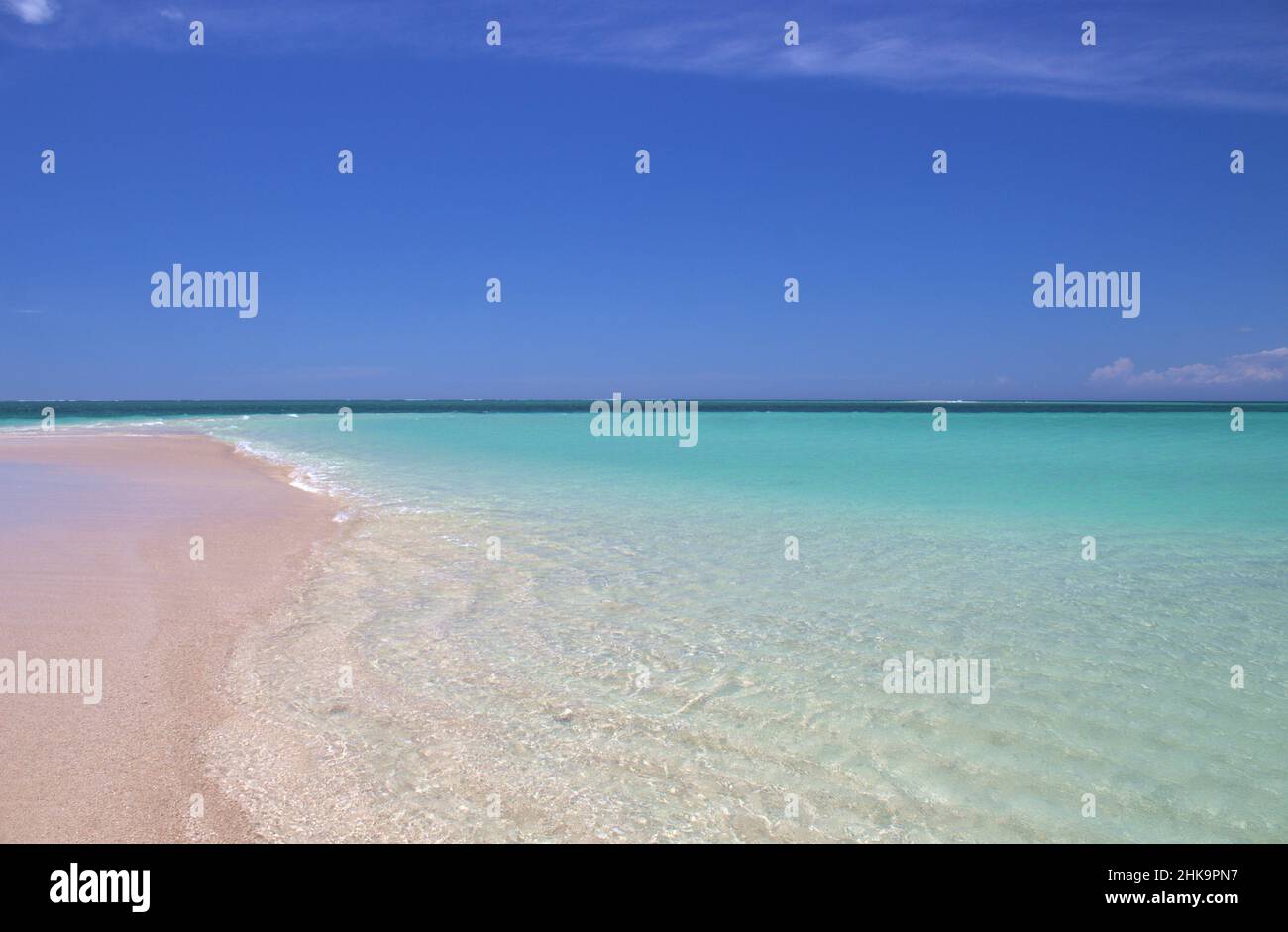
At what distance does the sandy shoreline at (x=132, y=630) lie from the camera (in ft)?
9.73

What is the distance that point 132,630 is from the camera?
5035mm

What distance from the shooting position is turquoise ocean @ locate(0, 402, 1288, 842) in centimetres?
318

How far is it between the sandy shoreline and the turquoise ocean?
246mm

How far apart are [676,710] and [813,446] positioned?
23.7 m

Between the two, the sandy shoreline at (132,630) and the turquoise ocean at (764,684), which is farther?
the turquoise ocean at (764,684)

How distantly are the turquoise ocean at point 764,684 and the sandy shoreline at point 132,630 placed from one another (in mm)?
246

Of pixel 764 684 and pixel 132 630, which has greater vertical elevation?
pixel 132 630

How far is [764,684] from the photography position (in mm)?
4543

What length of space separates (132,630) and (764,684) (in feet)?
14.7

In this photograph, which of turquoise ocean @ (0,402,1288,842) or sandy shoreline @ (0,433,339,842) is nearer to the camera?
sandy shoreline @ (0,433,339,842)

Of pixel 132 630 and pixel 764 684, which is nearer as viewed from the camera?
pixel 764 684

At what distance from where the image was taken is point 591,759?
11.7 ft
